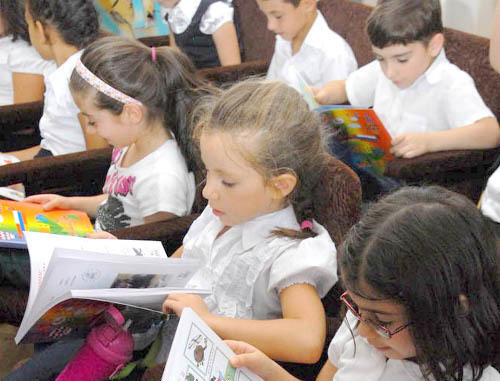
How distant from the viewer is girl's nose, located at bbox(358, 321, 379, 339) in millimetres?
956

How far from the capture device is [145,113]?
171cm

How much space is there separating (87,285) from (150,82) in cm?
72

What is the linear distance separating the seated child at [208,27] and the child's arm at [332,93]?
2.17 feet

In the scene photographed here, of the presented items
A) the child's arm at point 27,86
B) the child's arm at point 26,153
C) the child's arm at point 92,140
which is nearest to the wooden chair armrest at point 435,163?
the child's arm at point 92,140

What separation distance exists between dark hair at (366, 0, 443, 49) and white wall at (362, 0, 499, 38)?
39 cm

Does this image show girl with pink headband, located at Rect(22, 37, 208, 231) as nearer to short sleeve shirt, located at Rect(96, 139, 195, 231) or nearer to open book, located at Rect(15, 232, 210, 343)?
short sleeve shirt, located at Rect(96, 139, 195, 231)

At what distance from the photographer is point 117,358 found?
48.7 inches

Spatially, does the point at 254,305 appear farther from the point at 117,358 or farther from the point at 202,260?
the point at 117,358

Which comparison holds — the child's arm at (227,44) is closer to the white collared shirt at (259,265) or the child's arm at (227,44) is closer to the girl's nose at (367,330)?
the white collared shirt at (259,265)

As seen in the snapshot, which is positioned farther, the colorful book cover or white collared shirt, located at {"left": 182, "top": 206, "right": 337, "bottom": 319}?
the colorful book cover

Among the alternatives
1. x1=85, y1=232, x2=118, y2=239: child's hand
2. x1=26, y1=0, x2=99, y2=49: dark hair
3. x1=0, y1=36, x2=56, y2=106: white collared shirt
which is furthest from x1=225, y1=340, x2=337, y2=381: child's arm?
x1=0, y1=36, x2=56, y2=106: white collared shirt

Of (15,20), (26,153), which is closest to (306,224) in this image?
(26,153)

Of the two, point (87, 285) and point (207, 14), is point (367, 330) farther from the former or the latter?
point (207, 14)

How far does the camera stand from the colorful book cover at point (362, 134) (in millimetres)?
1698
